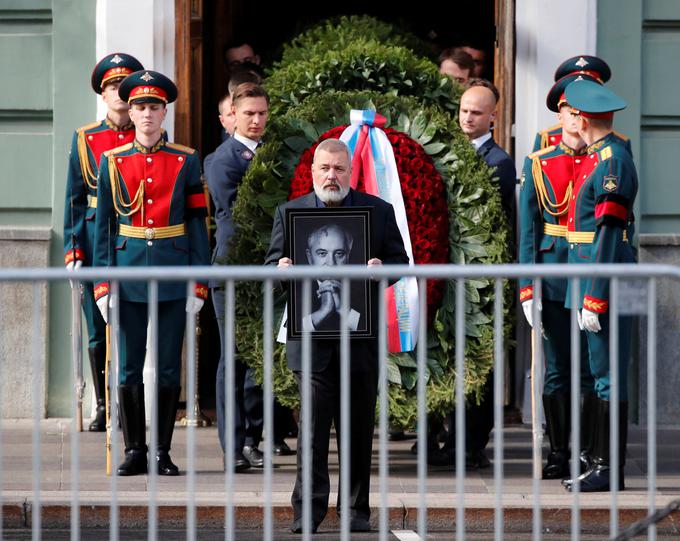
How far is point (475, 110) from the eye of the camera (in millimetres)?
8219

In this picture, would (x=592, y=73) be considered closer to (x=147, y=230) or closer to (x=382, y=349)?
(x=147, y=230)

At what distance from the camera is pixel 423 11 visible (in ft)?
42.1

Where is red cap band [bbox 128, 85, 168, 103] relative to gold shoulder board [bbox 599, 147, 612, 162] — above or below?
above

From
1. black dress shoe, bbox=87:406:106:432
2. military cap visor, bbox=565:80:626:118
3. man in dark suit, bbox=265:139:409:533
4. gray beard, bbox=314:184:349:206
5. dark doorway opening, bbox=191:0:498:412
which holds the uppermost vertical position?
dark doorway opening, bbox=191:0:498:412

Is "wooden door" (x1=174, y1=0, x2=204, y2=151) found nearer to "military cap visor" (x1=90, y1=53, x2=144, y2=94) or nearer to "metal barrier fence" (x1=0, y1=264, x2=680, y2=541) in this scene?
"military cap visor" (x1=90, y1=53, x2=144, y2=94)

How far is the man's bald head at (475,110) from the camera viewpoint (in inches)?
324

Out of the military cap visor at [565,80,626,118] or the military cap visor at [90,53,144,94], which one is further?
the military cap visor at [90,53,144,94]

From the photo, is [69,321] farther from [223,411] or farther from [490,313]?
[490,313]

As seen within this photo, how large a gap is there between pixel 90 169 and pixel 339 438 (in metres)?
Result: 2.79

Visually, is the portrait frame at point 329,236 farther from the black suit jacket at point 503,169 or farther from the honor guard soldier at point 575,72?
the honor guard soldier at point 575,72

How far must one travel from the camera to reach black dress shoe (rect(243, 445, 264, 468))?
7969 mm

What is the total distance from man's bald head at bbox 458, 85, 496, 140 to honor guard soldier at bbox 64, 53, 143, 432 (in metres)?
1.77

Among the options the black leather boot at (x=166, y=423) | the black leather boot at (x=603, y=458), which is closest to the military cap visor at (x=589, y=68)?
the black leather boot at (x=603, y=458)

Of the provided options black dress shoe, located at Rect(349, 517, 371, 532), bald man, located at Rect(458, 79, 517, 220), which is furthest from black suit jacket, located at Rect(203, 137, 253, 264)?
black dress shoe, located at Rect(349, 517, 371, 532)
